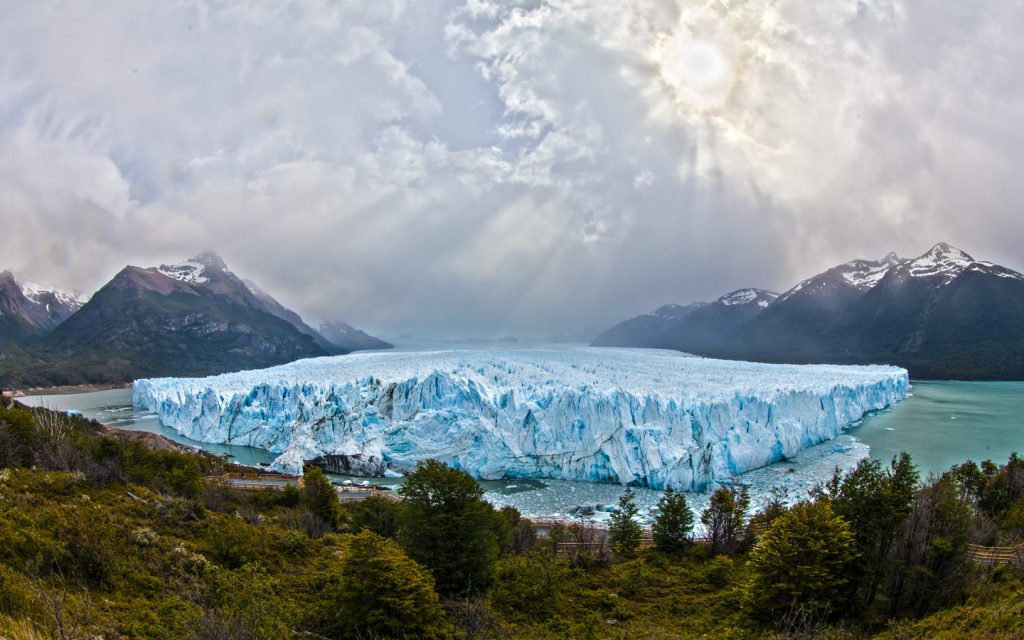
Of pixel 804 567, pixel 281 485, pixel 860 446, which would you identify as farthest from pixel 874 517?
pixel 860 446

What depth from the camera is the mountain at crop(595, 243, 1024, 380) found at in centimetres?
8544

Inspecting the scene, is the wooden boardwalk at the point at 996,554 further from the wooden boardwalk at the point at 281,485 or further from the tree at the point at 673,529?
the wooden boardwalk at the point at 281,485

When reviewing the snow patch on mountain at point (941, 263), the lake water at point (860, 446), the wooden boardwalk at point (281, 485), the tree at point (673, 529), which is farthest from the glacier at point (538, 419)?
the snow patch on mountain at point (941, 263)

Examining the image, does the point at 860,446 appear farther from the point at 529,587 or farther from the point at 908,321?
the point at 908,321

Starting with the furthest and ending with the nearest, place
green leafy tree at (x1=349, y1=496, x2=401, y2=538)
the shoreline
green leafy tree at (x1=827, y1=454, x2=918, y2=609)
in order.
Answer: the shoreline → green leafy tree at (x1=349, y1=496, x2=401, y2=538) → green leafy tree at (x1=827, y1=454, x2=918, y2=609)

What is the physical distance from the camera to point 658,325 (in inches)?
7564

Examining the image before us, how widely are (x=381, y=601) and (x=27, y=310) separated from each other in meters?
199

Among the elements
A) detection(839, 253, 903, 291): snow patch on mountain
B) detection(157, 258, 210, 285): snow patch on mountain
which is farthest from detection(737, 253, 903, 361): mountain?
detection(157, 258, 210, 285): snow patch on mountain

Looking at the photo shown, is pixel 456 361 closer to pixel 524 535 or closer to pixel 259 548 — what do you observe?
pixel 524 535

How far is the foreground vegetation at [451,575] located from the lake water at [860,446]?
1066 cm

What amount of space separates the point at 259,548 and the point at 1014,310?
124394 millimetres

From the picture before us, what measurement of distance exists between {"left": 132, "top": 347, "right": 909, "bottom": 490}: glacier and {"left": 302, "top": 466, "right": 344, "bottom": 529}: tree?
1163 centimetres

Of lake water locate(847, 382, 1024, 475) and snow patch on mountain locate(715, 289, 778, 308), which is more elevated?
snow patch on mountain locate(715, 289, 778, 308)

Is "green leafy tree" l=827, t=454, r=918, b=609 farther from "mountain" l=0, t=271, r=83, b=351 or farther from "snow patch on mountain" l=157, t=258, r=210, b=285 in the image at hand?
"snow patch on mountain" l=157, t=258, r=210, b=285
